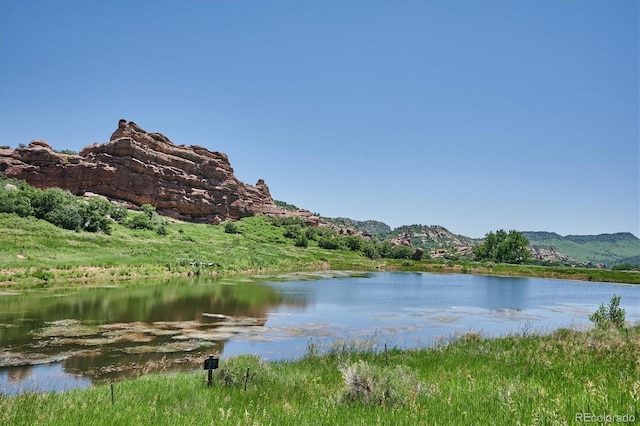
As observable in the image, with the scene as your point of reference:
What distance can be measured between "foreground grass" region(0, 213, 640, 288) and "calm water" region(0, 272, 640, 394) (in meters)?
7.62

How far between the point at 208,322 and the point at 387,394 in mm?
22815

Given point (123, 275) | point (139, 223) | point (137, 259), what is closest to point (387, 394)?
point (123, 275)

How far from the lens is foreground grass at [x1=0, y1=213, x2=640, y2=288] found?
44.2 metres

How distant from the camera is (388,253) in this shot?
154250mm

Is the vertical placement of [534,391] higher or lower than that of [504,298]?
higher

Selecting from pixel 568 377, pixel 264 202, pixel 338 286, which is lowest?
pixel 338 286

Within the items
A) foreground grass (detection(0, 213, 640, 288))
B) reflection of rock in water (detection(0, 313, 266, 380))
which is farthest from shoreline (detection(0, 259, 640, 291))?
reflection of rock in water (detection(0, 313, 266, 380))

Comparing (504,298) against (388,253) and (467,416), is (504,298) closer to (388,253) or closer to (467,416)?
(467,416)

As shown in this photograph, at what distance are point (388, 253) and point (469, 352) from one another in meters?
141

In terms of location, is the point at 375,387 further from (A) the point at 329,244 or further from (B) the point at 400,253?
(B) the point at 400,253

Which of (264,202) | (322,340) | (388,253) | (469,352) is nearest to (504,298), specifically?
(322,340)

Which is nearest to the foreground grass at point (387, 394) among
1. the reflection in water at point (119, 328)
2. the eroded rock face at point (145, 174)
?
the reflection in water at point (119, 328)

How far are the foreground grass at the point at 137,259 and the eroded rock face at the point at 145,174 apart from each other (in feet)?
113

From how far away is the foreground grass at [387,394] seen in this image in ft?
18.5
